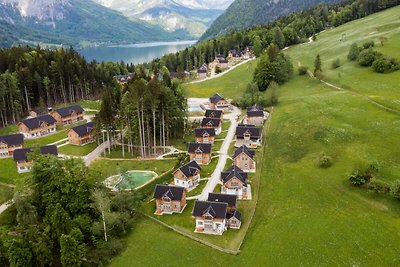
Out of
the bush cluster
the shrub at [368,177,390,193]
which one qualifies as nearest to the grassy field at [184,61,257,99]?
the bush cluster

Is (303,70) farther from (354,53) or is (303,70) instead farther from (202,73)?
(202,73)

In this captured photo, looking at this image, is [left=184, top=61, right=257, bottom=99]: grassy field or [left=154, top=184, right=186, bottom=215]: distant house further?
[left=184, top=61, right=257, bottom=99]: grassy field

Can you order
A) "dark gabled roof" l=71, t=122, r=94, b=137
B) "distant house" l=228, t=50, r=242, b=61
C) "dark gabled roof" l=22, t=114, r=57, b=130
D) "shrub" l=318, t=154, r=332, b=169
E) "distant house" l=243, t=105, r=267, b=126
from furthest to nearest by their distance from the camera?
"distant house" l=228, t=50, r=242, b=61
"dark gabled roof" l=22, t=114, r=57, b=130
"distant house" l=243, t=105, r=267, b=126
"dark gabled roof" l=71, t=122, r=94, b=137
"shrub" l=318, t=154, r=332, b=169

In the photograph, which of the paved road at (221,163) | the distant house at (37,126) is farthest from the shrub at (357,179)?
the distant house at (37,126)

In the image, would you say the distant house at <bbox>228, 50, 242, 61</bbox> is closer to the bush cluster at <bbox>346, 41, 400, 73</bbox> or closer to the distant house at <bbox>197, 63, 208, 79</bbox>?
the distant house at <bbox>197, 63, 208, 79</bbox>

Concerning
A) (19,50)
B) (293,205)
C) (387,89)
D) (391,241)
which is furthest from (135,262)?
(19,50)

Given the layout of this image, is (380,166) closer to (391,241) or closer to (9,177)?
(391,241)

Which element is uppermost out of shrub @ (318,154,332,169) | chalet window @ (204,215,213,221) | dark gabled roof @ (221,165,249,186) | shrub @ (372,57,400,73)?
shrub @ (372,57,400,73)
